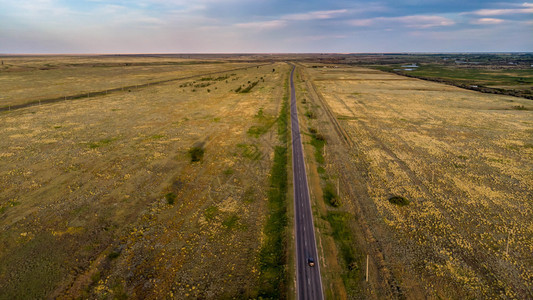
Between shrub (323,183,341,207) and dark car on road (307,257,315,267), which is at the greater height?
shrub (323,183,341,207)

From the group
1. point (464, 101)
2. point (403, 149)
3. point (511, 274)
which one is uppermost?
point (464, 101)

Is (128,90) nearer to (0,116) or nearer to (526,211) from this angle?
(0,116)

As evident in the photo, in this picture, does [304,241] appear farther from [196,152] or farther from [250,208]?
[196,152]

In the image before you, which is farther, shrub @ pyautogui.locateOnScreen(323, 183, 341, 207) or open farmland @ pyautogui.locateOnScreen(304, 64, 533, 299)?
shrub @ pyautogui.locateOnScreen(323, 183, 341, 207)

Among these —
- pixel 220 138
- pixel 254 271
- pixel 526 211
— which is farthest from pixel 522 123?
pixel 254 271

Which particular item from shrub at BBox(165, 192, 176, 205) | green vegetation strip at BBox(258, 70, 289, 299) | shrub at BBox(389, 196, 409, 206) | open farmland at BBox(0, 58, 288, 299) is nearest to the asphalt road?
green vegetation strip at BBox(258, 70, 289, 299)

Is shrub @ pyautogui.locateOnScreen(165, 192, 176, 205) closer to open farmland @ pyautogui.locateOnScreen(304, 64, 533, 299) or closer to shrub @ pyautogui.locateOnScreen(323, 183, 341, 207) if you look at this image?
open farmland @ pyautogui.locateOnScreen(304, 64, 533, 299)
